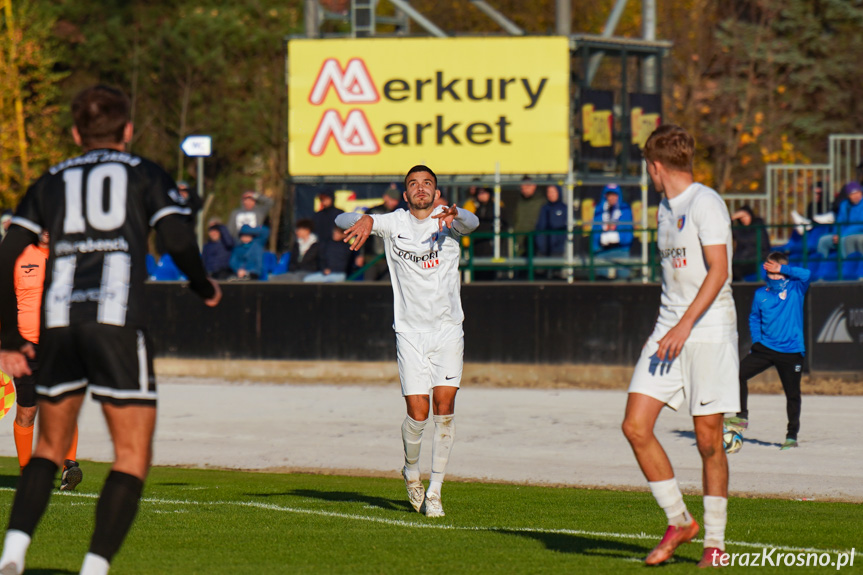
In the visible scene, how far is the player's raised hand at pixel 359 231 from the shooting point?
332 inches

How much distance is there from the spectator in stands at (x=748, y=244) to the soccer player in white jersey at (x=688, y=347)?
1280cm

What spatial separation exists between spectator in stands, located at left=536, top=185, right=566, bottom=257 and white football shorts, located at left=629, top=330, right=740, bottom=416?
1423 centimetres

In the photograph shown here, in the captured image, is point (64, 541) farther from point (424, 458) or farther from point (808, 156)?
point (808, 156)

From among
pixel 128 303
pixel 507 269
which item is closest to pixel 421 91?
pixel 507 269

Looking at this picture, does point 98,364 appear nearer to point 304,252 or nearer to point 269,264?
point 304,252

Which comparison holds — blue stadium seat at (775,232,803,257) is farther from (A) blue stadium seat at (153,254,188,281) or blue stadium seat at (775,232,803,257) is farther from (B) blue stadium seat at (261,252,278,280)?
(A) blue stadium seat at (153,254,188,281)

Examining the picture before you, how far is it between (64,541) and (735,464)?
6.74 metres

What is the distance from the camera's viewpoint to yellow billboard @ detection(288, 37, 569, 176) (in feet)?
78.9

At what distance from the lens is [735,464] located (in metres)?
12.2

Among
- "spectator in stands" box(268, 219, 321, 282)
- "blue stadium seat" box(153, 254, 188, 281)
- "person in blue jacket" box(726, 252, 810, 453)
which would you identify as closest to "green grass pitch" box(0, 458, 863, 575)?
"person in blue jacket" box(726, 252, 810, 453)

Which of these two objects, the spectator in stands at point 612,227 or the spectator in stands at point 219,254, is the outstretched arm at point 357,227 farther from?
the spectator in stands at point 219,254

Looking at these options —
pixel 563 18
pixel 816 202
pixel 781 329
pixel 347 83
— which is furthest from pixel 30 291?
pixel 563 18

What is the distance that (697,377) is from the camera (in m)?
6.46

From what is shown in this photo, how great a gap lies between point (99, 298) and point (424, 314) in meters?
3.54
